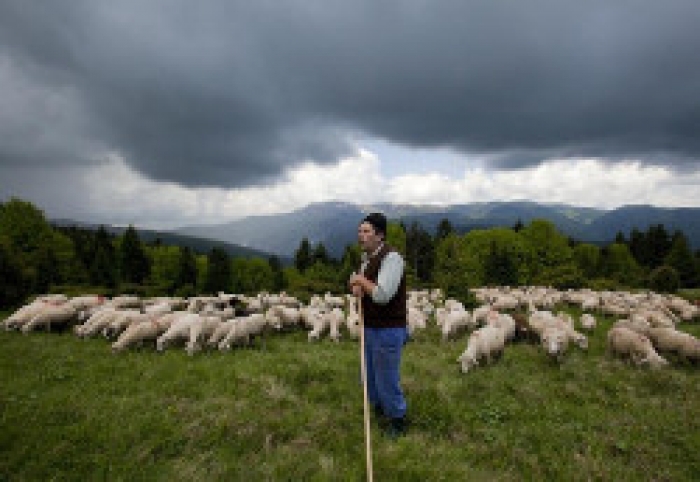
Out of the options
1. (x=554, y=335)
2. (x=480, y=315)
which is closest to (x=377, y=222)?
(x=554, y=335)

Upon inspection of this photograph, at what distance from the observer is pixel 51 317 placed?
1141 cm

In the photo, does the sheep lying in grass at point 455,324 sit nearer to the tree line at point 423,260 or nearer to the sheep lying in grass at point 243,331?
the sheep lying in grass at point 243,331

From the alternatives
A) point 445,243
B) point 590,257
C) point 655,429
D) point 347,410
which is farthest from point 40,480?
point 590,257

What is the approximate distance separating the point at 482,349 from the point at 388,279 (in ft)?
17.4

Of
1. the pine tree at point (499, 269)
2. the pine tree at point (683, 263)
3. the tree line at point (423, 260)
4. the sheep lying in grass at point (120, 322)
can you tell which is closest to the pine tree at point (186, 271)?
the tree line at point (423, 260)

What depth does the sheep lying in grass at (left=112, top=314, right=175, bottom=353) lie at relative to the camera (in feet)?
30.4

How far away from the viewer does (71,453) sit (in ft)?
15.1

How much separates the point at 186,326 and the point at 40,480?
20.2 ft

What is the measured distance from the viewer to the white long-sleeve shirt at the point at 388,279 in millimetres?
Result: 5199

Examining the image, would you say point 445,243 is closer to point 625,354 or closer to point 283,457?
point 625,354

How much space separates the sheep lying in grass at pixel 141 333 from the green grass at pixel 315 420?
0.51 meters

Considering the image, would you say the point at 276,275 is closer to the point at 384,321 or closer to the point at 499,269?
the point at 499,269

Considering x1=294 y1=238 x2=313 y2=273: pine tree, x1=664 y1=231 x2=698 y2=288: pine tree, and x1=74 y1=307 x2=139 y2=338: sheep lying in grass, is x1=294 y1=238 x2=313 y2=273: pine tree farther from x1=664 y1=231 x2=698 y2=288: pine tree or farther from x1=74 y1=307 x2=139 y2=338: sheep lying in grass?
x1=74 y1=307 x2=139 y2=338: sheep lying in grass

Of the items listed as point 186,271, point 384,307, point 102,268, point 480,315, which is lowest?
point 186,271
